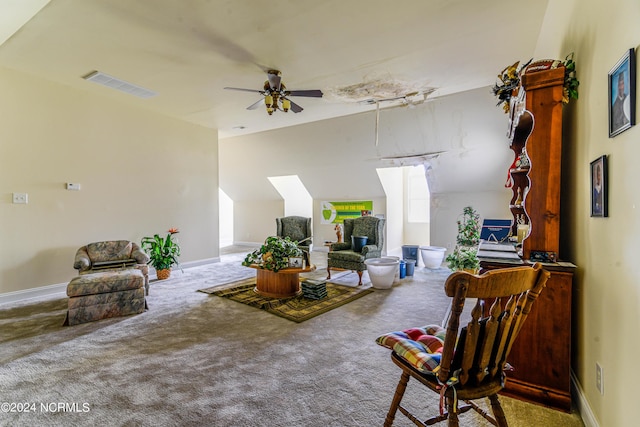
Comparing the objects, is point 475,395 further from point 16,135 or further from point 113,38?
point 16,135

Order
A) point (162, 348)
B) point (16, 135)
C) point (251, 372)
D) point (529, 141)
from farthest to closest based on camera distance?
point (16, 135)
point (162, 348)
point (251, 372)
point (529, 141)

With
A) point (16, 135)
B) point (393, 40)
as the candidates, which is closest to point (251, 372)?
point (393, 40)

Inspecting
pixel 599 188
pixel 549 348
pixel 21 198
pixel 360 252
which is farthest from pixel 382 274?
pixel 21 198

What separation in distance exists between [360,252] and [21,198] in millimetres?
4654

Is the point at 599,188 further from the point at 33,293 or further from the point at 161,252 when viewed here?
the point at 33,293

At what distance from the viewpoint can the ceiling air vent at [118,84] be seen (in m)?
3.78

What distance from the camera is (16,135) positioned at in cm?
376

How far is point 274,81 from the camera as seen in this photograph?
3350 mm

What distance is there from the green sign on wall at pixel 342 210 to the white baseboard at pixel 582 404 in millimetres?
5426

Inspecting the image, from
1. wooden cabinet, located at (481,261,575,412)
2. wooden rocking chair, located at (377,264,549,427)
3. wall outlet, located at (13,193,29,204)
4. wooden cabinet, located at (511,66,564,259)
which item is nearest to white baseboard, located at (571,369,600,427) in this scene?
wooden cabinet, located at (481,261,575,412)

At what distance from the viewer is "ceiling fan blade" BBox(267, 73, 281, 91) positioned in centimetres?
333

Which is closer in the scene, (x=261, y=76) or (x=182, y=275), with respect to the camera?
(x=261, y=76)

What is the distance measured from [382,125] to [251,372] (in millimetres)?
4507

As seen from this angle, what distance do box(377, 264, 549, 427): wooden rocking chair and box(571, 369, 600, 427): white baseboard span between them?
619mm
